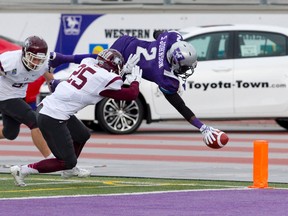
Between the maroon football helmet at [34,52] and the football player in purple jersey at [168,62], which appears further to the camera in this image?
the maroon football helmet at [34,52]

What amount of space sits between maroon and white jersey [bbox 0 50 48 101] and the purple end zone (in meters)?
2.81

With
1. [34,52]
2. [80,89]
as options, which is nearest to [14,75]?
[34,52]

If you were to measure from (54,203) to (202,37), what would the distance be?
9939 millimetres

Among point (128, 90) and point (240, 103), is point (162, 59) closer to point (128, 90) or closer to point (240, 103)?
point (128, 90)

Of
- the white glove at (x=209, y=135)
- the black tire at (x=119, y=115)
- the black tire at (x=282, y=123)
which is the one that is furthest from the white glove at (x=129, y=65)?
the black tire at (x=282, y=123)

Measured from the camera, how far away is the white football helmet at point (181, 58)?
13766 mm

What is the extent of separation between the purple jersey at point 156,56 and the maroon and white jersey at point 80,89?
1.13m

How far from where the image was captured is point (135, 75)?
1321cm

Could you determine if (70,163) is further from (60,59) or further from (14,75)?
(14,75)

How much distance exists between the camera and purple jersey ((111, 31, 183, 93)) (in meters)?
14.0

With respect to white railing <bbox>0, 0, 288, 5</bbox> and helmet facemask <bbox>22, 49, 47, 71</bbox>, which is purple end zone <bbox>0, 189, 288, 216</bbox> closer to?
helmet facemask <bbox>22, 49, 47, 71</bbox>

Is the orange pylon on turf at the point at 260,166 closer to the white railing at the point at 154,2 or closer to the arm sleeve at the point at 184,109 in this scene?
the arm sleeve at the point at 184,109

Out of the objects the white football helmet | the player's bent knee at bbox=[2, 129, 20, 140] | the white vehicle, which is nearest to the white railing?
the white vehicle

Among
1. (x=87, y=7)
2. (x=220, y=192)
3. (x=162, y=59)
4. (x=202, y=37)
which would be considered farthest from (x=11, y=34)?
(x=220, y=192)
